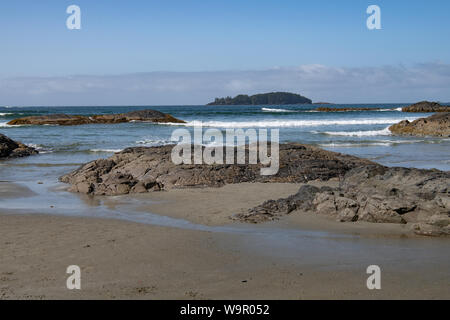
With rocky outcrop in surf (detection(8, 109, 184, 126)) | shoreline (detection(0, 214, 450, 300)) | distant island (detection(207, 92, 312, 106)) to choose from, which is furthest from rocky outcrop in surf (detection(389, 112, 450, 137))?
distant island (detection(207, 92, 312, 106))

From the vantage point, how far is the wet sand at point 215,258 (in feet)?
15.0

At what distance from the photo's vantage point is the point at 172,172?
417 inches

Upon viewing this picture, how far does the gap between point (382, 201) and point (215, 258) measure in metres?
2.77

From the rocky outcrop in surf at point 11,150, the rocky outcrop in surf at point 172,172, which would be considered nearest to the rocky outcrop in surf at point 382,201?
the rocky outcrop in surf at point 172,172

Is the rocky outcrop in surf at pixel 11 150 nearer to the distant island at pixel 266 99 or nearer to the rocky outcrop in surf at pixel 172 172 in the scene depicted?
the rocky outcrop in surf at pixel 172 172

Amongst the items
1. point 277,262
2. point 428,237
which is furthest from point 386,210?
point 277,262

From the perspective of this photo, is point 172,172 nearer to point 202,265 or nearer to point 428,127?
point 202,265

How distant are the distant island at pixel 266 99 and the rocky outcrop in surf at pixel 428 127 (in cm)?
11822

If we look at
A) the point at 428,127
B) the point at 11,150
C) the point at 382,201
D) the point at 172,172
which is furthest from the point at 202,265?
the point at 428,127

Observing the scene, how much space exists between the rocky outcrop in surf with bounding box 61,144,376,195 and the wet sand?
2.18 metres

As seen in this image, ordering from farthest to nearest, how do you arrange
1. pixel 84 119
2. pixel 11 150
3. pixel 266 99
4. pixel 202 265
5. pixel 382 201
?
pixel 266 99 < pixel 84 119 < pixel 11 150 < pixel 382 201 < pixel 202 265

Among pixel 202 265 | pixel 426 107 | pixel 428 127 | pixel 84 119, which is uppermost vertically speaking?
pixel 426 107

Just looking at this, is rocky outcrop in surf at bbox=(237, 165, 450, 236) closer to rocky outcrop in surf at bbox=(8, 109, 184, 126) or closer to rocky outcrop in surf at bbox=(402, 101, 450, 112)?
rocky outcrop in surf at bbox=(8, 109, 184, 126)
